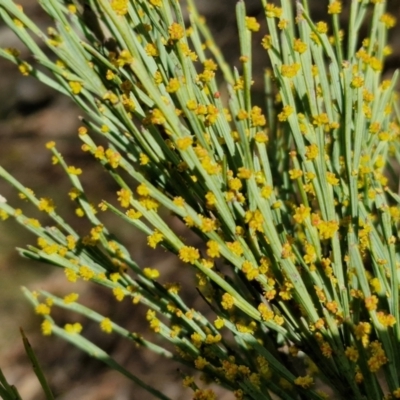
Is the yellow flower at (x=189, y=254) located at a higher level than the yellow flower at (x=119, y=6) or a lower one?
lower

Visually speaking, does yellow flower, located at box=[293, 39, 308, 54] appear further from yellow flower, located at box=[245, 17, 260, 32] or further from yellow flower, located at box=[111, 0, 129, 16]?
yellow flower, located at box=[111, 0, 129, 16]

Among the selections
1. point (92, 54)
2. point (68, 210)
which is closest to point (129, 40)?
point (92, 54)

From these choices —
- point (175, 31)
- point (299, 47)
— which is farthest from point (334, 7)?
point (175, 31)

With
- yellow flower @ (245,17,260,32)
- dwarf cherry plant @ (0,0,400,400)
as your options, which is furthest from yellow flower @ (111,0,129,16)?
yellow flower @ (245,17,260,32)

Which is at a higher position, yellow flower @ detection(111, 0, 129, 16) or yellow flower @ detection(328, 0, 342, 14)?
yellow flower @ detection(328, 0, 342, 14)

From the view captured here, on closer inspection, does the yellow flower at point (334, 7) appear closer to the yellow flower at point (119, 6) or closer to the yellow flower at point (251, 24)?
the yellow flower at point (251, 24)

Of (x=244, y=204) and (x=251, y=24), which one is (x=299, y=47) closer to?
(x=251, y=24)

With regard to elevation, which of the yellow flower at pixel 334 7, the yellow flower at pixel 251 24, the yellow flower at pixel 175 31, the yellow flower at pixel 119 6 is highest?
the yellow flower at pixel 334 7

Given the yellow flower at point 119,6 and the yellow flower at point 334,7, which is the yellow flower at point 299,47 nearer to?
the yellow flower at point 334,7

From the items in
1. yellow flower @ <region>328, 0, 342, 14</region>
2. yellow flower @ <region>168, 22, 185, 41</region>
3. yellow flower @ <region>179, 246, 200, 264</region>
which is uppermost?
yellow flower @ <region>328, 0, 342, 14</region>

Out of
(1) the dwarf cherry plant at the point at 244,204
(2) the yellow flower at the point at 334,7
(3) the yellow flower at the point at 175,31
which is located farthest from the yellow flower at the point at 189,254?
(2) the yellow flower at the point at 334,7
